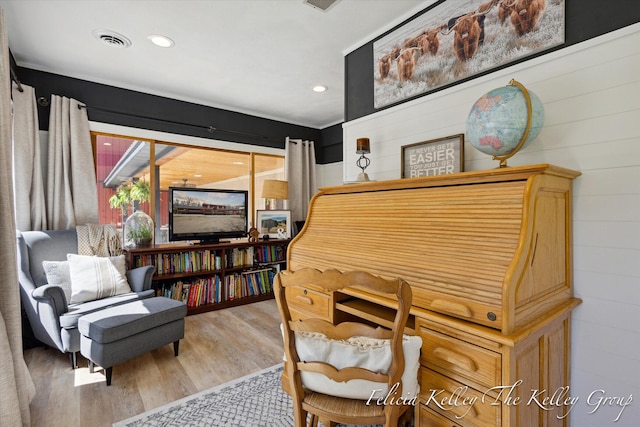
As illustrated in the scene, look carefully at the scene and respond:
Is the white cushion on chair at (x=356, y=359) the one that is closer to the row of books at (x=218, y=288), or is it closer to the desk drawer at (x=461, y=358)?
the desk drawer at (x=461, y=358)

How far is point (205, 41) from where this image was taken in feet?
8.34

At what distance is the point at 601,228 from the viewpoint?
1.35m

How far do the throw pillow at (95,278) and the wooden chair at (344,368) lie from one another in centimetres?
220

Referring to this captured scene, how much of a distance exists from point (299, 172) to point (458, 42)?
10.6ft

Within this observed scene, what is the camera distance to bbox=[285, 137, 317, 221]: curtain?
188 inches

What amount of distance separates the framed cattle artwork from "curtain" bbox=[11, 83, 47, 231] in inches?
123

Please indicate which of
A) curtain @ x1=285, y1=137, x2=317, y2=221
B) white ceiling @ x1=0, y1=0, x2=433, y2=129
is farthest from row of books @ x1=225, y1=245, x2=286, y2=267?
white ceiling @ x1=0, y1=0, x2=433, y2=129

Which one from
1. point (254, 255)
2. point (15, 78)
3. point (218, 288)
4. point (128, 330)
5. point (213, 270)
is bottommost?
point (218, 288)

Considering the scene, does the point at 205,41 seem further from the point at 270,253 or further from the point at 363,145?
the point at 270,253

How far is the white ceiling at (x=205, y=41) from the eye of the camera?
2125 mm

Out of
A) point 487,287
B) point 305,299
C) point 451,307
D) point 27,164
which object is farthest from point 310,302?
point 27,164

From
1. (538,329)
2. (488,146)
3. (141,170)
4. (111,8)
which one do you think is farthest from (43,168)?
A: (538,329)

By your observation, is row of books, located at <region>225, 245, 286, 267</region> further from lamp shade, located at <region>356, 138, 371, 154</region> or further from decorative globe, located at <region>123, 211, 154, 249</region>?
lamp shade, located at <region>356, 138, 371, 154</region>

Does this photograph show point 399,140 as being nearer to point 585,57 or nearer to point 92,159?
point 585,57
